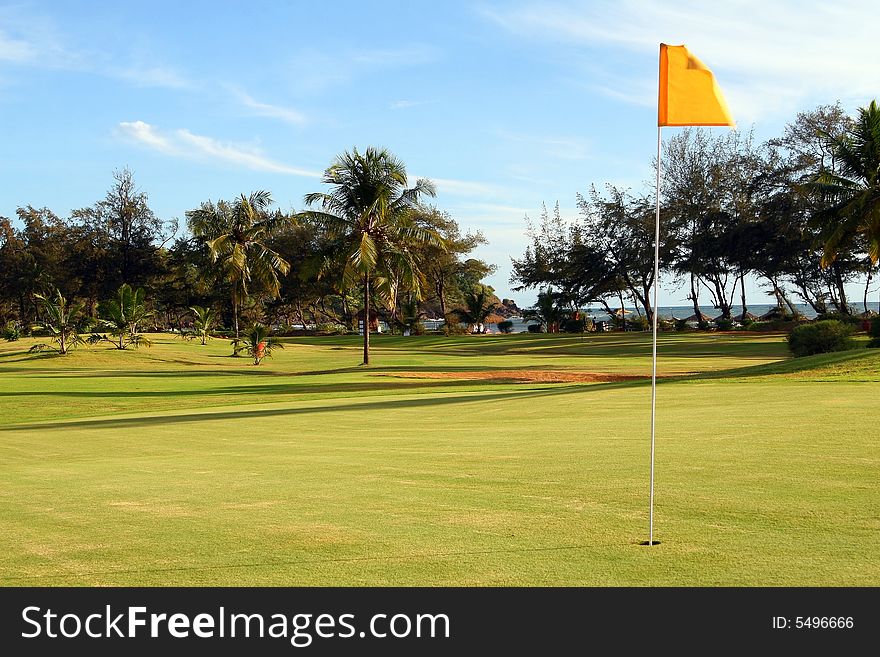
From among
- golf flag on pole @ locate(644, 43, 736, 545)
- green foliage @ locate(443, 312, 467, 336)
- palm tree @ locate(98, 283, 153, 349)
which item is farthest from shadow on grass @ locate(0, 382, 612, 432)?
green foliage @ locate(443, 312, 467, 336)

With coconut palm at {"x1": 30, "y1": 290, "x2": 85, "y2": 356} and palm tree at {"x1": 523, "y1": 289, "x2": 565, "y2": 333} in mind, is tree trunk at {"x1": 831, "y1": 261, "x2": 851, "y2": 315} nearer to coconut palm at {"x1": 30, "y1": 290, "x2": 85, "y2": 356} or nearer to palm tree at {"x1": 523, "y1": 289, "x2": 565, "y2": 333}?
palm tree at {"x1": 523, "y1": 289, "x2": 565, "y2": 333}

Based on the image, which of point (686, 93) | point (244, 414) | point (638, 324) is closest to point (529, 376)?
point (244, 414)

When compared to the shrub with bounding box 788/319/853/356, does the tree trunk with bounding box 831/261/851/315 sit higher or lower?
higher

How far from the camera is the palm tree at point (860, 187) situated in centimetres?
3066

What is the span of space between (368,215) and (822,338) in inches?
775

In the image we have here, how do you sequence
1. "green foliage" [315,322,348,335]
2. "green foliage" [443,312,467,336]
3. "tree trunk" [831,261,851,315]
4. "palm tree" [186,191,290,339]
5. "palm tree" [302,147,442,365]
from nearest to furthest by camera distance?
"palm tree" [302,147,442,365], "palm tree" [186,191,290,339], "tree trunk" [831,261,851,315], "green foliage" [443,312,467,336], "green foliage" [315,322,348,335]

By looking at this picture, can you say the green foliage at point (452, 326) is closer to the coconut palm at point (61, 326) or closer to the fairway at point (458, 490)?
the coconut palm at point (61, 326)

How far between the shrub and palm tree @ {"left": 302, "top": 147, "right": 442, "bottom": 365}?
637 inches

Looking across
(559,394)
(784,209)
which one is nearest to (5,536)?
(559,394)

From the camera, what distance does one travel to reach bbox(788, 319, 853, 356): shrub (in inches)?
1219

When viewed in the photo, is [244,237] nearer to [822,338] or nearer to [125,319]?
[125,319]

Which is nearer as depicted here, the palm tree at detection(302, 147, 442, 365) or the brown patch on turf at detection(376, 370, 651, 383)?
the brown patch on turf at detection(376, 370, 651, 383)

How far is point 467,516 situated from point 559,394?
590 inches

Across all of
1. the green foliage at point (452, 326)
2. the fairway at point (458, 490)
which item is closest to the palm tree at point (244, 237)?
the green foliage at point (452, 326)
